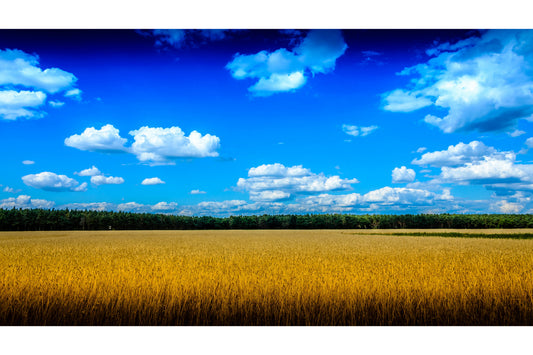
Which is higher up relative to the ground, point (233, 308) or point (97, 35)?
point (97, 35)

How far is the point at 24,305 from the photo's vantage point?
263 inches

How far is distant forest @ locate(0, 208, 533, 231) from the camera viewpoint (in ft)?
304

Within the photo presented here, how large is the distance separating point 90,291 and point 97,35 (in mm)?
7657

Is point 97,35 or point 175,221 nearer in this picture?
point 97,35

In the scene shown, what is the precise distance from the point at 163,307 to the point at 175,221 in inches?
4040

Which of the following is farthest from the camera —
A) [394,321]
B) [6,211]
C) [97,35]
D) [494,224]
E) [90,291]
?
[494,224]

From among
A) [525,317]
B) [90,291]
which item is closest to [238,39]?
[90,291]

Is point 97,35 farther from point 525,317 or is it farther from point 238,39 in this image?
point 525,317

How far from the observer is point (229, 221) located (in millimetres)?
106250

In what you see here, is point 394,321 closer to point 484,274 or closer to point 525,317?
point 525,317

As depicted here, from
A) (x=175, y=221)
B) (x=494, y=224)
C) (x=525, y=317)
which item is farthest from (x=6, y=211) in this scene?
(x=494, y=224)

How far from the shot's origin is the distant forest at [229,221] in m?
92.6

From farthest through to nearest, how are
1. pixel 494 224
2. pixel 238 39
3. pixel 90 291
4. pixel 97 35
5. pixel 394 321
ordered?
1. pixel 494 224
2. pixel 238 39
3. pixel 97 35
4. pixel 90 291
5. pixel 394 321

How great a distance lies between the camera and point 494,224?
10012cm
